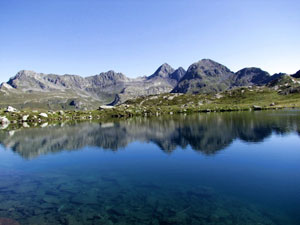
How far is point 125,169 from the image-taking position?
134 feet

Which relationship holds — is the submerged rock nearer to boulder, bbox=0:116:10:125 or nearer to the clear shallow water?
the clear shallow water

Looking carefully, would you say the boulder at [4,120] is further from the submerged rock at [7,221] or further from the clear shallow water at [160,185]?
the submerged rock at [7,221]

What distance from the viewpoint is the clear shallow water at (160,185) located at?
22234 millimetres

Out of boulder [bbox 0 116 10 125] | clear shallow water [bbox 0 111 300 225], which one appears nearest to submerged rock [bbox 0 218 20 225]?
clear shallow water [bbox 0 111 300 225]

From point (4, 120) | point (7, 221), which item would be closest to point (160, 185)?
point (7, 221)

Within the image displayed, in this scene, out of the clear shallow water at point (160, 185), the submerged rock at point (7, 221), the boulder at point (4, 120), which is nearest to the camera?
the submerged rock at point (7, 221)

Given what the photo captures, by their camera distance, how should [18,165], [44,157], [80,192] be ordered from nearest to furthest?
[80,192] → [18,165] → [44,157]

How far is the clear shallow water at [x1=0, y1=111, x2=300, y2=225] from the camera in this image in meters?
22.2

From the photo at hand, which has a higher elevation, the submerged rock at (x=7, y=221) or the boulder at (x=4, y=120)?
the boulder at (x=4, y=120)

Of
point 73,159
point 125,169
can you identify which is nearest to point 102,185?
point 125,169

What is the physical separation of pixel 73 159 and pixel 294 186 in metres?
45.5

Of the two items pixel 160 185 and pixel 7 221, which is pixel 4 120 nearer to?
pixel 7 221

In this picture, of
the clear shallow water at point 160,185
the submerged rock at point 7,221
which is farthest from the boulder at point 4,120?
the submerged rock at point 7,221

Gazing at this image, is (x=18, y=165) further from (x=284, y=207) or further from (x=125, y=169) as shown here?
(x=284, y=207)
